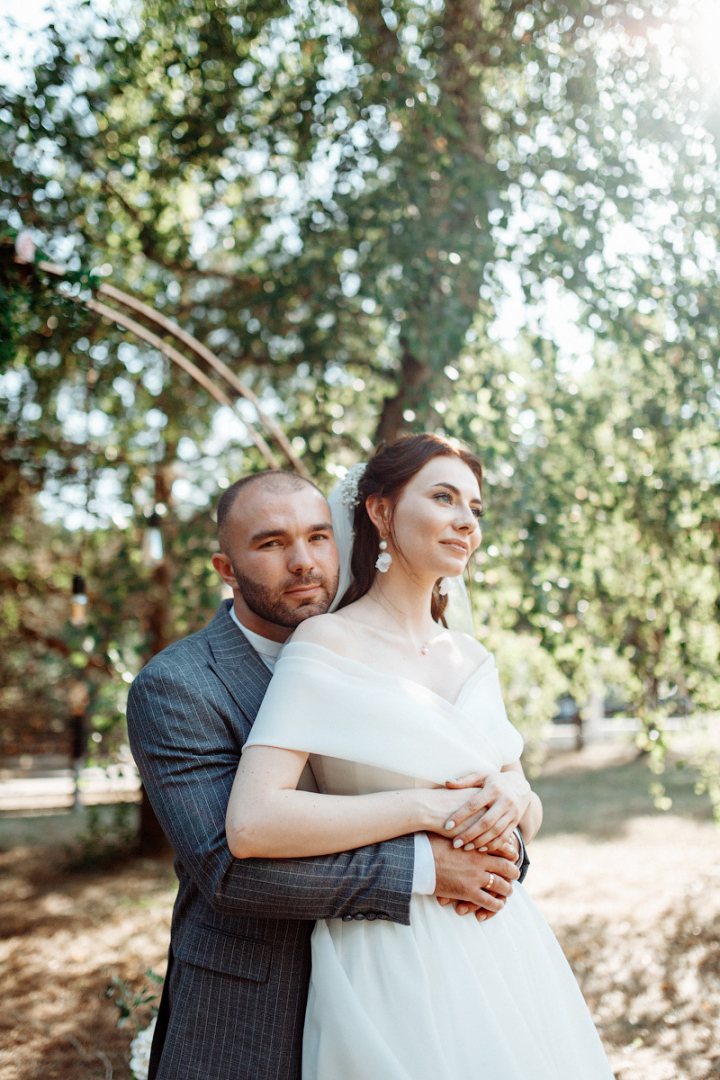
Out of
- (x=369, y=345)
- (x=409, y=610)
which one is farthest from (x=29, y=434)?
(x=409, y=610)

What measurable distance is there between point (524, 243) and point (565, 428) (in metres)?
1.29

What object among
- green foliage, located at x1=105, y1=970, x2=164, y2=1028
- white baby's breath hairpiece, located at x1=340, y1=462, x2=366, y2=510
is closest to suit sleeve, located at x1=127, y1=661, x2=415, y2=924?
white baby's breath hairpiece, located at x1=340, y1=462, x2=366, y2=510

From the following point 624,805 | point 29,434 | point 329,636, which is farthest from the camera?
point 624,805

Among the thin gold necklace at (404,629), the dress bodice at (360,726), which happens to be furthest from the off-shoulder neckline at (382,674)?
the thin gold necklace at (404,629)

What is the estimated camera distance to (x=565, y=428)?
583cm

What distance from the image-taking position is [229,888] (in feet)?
5.44

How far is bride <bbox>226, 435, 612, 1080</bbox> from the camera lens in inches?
66.2

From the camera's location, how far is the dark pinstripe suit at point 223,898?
1.67 metres

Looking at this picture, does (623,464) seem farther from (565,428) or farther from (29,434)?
(29,434)

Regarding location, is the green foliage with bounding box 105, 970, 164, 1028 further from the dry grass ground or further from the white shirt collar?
the white shirt collar

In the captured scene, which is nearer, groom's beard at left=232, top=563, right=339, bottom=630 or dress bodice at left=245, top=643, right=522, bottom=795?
dress bodice at left=245, top=643, right=522, bottom=795

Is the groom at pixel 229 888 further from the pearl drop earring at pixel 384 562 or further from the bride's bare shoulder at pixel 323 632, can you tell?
the pearl drop earring at pixel 384 562

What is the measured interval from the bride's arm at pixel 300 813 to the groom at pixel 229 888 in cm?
4

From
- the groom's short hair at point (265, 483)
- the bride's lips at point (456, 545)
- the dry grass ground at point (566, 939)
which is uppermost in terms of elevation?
the groom's short hair at point (265, 483)
